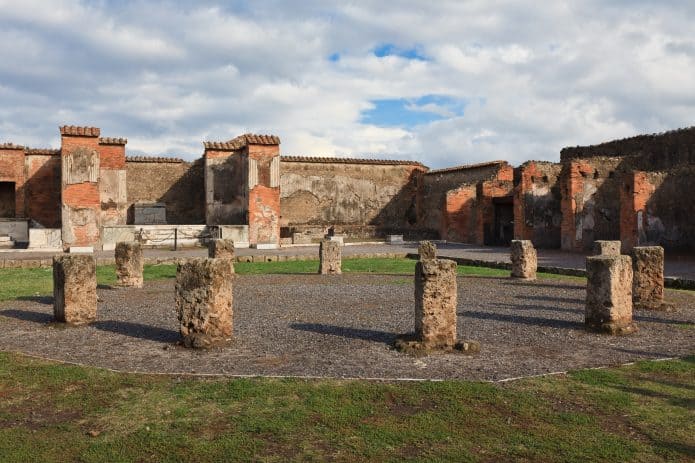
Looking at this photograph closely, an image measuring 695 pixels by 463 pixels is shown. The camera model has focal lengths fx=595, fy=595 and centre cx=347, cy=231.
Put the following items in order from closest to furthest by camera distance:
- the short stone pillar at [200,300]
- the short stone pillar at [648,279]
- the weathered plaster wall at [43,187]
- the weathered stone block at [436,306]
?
the weathered stone block at [436,306] < the short stone pillar at [200,300] < the short stone pillar at [648,279] < the weathered plaster wall at [43,187]

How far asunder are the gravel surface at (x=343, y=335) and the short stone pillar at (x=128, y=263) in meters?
0.56

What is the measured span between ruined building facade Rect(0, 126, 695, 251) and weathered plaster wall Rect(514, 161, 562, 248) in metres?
0.04

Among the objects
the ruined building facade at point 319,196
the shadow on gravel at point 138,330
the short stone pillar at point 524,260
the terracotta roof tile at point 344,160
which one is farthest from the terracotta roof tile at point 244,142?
the shadow on gravel at point 138,330

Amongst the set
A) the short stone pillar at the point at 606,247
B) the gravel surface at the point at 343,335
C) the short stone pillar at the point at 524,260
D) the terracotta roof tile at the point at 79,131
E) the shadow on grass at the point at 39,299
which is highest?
the terracotta roof tile at the point at 79,131

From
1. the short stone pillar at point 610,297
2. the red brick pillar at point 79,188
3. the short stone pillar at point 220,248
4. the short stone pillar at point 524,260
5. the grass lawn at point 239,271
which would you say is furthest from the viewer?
the red brick pillar at point 79,188

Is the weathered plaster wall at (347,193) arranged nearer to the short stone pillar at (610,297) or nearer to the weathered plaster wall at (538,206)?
the weathered plaster wall at (538,206)

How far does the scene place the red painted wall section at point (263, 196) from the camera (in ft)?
67.3

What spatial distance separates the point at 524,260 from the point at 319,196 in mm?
17448

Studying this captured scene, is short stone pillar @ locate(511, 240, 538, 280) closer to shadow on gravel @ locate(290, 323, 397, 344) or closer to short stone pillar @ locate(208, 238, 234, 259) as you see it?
short stone pillar @ locate(208, 238, 234, 259)

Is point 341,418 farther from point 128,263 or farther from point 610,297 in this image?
point 128,263

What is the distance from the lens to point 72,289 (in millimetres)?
6996

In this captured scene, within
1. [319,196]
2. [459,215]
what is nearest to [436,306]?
[459,215]

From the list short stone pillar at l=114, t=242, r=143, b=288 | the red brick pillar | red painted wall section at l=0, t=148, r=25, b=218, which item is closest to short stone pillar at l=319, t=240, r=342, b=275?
short stone pillar at l=114, t=242, r=143, b=288

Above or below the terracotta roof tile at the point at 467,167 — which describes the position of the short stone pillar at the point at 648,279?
below
